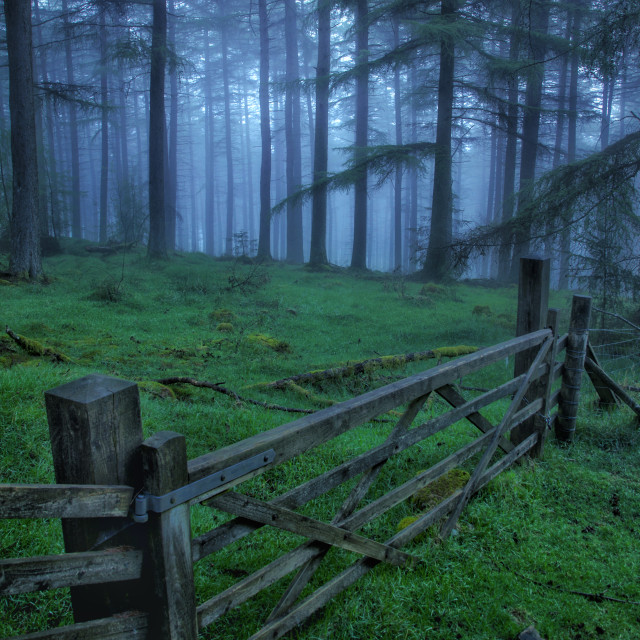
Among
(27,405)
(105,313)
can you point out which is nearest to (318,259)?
(105,313)

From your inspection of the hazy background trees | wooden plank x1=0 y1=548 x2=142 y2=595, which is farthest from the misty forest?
the hazy background trees

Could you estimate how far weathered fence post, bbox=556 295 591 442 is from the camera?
16.5 feet

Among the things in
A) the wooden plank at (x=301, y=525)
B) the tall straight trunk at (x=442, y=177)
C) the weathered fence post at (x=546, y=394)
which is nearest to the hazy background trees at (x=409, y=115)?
the tall straight trunk at (x=442, y=177)

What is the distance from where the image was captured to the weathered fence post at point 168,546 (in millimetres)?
1648

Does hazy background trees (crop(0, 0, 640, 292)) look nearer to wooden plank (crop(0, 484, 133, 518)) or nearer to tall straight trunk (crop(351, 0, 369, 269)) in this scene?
tall straight trunk (crop(351, 0, 369, 269))

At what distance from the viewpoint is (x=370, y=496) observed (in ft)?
13.6

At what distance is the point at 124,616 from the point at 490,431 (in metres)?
3.03

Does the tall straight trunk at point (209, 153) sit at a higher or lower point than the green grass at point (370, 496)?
higher

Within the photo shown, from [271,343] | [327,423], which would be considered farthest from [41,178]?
[327,423]

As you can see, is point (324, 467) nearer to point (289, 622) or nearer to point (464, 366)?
point (464, 366)

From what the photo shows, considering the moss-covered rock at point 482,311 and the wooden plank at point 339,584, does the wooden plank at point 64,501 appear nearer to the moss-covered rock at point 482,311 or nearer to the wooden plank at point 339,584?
the wooden plank at point 339,584

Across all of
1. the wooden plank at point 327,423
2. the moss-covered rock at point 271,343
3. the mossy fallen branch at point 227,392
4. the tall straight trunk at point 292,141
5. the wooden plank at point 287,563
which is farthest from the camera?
the tall straight trunk at point 292,141

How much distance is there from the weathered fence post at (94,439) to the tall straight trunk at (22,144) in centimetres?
1326

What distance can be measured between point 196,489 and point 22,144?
14212mm
